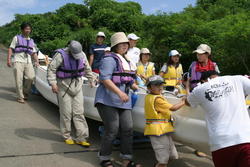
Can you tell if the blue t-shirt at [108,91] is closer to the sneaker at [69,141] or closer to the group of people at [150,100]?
the group of people at [150,100]

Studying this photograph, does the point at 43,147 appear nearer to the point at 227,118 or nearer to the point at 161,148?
the point at 161,148

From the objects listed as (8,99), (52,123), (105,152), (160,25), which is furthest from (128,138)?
(160,25)

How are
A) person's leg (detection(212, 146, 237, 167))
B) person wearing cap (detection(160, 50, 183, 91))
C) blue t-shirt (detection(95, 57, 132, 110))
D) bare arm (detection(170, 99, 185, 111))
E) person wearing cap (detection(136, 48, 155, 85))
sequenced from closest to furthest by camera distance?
person's leg (detection(212, 146, 237, 167)) → bare arm (detection(170, 99, 185, 111)) → blue t-shirt (detection(95, 57, 132, 110)) → person wearing cap (detection(160, 50, 183, 91)) → person wearing cap (detection(136, 48, 155, 85))

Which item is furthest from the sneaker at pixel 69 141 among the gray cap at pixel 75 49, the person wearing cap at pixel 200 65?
the person wearing cap at pixel 200 65

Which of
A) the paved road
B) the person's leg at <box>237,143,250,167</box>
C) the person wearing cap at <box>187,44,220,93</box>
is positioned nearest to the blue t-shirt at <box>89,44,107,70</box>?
the paved road

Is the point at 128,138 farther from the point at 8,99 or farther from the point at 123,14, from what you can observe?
the point at 123,14

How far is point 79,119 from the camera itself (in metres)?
5.10

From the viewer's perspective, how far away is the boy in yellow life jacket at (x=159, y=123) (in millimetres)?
3941

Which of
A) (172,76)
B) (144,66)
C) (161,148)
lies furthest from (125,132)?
(144,66)

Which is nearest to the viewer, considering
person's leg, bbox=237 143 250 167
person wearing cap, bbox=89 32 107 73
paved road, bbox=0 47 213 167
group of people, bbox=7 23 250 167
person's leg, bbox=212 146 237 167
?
person's leg, bbox=237 143 250 167

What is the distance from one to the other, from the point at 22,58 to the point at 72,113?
9.55ft

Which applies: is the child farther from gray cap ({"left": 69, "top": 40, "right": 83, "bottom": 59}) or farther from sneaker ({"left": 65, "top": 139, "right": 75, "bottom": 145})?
sneaker ({"left": 65, "top": 139, "right": 75, "bottom": 145})

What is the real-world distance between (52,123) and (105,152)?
239 cm

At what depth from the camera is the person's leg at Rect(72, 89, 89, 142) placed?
16.6 ft
